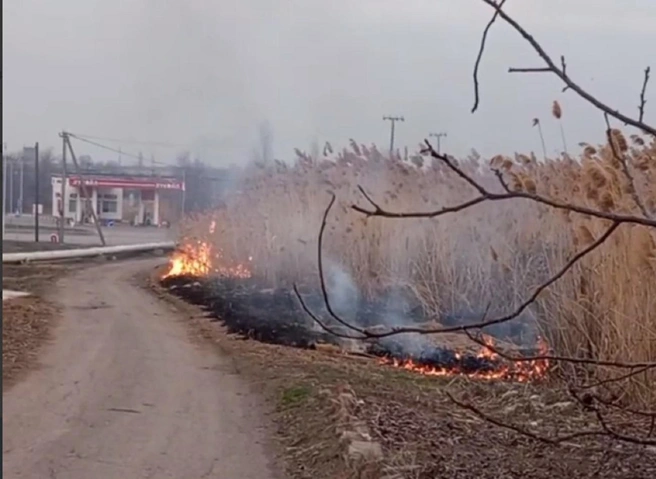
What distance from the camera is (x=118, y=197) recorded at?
45.2m

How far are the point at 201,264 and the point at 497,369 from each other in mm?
9423

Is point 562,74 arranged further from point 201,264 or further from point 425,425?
point 201,264

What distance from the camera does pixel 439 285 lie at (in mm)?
9031

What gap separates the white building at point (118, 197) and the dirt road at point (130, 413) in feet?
85.6

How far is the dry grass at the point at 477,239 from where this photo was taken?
215 inches

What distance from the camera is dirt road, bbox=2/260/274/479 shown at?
4895 millimetres

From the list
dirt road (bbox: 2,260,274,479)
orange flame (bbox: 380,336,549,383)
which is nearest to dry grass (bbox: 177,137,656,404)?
orange flame (bbox: 380,336,549,383)

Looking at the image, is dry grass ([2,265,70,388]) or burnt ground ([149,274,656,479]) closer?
burnt ground ([149,274,656,479])

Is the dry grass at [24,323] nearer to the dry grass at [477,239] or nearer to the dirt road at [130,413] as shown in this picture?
the dirt road at [130,413]

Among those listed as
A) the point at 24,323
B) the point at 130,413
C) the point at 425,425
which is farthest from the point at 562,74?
the point at 24,323

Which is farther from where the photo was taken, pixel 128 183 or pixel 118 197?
pixel 118 197

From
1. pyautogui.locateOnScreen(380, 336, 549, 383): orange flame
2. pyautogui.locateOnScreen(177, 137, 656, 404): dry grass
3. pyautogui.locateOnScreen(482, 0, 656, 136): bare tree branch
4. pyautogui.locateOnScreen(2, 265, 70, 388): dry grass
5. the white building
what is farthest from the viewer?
the white building

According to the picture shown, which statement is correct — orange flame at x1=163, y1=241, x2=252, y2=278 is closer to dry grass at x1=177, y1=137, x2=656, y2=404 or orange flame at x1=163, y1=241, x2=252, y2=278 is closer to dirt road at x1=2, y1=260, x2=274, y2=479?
dry grass at x1=177, y1=137, x2=656, y2=404

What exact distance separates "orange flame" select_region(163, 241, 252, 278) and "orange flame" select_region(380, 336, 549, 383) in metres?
6.24
